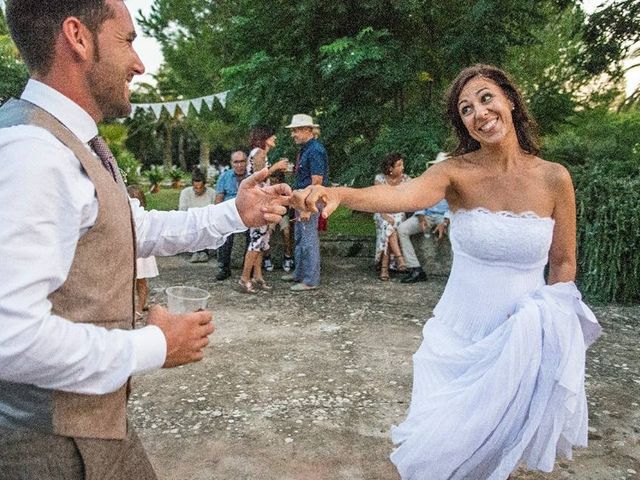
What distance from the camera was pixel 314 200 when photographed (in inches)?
94.7

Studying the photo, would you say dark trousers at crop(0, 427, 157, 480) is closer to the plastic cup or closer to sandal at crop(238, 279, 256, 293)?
the plastic cup

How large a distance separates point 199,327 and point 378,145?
7970 millimetres

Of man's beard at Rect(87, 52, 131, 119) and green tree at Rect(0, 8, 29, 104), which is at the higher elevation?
green tree at Rect(0, 8, 29, 104)

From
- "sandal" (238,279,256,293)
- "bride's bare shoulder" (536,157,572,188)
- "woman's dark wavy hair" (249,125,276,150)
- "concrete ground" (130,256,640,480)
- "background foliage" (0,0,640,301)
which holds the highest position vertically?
"background foliage" (0,0,640,301)

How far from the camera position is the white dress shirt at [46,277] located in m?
1.08

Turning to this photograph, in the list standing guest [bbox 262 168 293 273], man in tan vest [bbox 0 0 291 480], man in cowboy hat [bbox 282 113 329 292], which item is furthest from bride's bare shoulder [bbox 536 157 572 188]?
standing guest [bbox 262 168 293 273]

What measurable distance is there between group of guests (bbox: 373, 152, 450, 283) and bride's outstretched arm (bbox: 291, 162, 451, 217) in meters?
5.18

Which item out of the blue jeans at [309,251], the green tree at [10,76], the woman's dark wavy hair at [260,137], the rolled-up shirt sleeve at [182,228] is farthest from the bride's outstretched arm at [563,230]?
the green tree at [10,76]

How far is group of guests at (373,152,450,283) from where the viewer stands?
8.02 meters

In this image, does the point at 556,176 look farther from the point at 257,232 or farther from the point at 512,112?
the point at 257,232

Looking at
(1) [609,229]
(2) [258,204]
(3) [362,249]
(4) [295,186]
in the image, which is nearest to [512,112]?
(2) [258,204]

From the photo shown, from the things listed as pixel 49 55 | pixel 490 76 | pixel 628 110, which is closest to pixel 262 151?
pixel 490 76

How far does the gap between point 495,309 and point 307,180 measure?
4.58 metres

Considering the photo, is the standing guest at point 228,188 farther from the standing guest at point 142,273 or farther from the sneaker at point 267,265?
the standing guest at point 142,273
